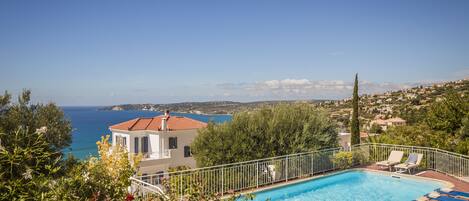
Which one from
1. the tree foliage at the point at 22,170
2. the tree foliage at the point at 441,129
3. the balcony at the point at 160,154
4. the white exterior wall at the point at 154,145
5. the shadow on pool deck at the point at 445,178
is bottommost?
the balcony at the point at 160,154

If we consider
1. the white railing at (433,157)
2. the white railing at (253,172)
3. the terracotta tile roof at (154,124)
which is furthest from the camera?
the terracotta tile roof at (154,124)

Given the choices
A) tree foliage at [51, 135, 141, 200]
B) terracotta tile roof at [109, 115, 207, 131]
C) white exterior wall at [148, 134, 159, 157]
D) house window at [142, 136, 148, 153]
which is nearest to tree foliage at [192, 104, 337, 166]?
tree foliage at [51, 135, 141, 200]

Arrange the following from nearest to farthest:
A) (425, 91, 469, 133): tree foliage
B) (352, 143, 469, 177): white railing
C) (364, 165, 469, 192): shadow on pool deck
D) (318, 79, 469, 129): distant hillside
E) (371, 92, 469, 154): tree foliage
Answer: (364, 165, 469, 192): shadow on pool deck, (352, 143, 469, 177): white railing, (371, 92, 469, 154): tree foliage, (425, 91, 469, 133): tree foliage, (318, 79, 469, 129): distant hillside

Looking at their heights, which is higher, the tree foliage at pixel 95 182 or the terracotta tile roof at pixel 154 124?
the tree foliage at pixel 95 182

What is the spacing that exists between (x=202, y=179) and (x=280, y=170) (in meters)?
3.74

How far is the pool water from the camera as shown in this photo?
41.6 ft

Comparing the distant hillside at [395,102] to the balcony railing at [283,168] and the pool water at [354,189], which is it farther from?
the pool water at [354,189]

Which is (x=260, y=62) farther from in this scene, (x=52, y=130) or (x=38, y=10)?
(x=52, y=130)

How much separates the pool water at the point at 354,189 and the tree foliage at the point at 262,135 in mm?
1557

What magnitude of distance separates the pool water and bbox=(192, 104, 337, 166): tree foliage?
1.56 m

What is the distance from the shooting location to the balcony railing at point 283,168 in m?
11.3

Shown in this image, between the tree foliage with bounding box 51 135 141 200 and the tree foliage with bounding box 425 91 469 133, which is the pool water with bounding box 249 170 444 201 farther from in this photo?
the tree foliage with bounding box 51 135 141 200

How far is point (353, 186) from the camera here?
14461 millimetres

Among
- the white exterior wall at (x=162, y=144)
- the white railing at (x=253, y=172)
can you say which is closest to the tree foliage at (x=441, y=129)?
the white railing at (x=253, y=172)
